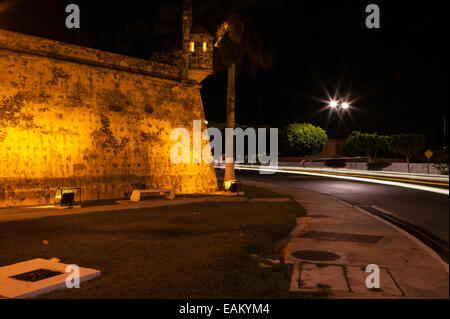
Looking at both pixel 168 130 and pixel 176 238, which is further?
pixel 168 130

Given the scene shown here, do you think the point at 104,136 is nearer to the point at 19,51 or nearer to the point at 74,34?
the point at 19,51

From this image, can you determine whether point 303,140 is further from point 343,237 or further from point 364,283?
point 364,283

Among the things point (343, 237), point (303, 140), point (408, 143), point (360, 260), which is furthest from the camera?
point (303, 140)

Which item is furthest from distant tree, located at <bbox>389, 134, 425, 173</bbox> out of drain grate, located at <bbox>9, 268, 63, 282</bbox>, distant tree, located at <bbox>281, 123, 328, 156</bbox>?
drain grate, located at <bbox>9, 268, 63, 282</bbox>

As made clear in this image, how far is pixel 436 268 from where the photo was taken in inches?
273

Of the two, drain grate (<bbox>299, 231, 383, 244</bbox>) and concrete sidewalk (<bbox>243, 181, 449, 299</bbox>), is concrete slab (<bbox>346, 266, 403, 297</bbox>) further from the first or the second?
drain grate (<bbox>299, 231, 383, 244</bbox>)

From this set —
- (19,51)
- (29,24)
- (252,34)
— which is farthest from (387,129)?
(19,51)

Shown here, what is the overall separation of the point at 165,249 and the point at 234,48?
1829cm

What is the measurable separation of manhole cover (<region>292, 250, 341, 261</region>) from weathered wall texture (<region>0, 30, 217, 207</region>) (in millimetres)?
12604

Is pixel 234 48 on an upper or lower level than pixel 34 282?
upper

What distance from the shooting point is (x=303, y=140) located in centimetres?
5828

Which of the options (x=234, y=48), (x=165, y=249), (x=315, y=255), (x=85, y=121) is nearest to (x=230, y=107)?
(x=234, y=48)

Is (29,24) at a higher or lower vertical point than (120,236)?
higher

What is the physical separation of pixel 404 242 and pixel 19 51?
16.5 metres
